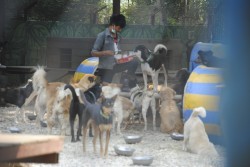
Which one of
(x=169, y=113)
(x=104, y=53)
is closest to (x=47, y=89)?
(x=104, y=53)

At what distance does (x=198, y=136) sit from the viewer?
572 cm

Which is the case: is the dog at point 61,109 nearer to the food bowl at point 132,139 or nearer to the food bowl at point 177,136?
the food bowl at point 132,139

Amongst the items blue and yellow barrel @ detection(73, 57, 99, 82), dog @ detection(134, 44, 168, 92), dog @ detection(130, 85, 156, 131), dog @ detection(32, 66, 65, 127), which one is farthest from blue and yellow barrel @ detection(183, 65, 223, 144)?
blue and yellow barrel @ detection(73, 57, 99, 82)

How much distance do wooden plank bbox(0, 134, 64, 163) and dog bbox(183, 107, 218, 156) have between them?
3.57 m

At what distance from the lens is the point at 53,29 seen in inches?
562

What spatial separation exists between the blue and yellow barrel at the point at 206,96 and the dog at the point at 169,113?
1.27ft

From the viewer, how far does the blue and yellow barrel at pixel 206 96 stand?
20.6ft

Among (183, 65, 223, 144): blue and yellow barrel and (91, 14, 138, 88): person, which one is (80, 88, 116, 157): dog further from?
(91, 14, 138, 88): person

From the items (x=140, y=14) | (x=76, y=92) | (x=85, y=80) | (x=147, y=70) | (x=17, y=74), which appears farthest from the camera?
(x=140, y=14)

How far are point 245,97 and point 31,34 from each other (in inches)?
492

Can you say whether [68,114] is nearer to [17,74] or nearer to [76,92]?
[76,92]

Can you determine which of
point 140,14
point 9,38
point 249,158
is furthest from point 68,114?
point 140,14

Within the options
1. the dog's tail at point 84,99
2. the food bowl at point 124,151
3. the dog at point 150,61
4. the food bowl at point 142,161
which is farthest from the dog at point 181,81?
the food bowl at point 142,161

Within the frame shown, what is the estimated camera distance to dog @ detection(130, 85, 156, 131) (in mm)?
7488
